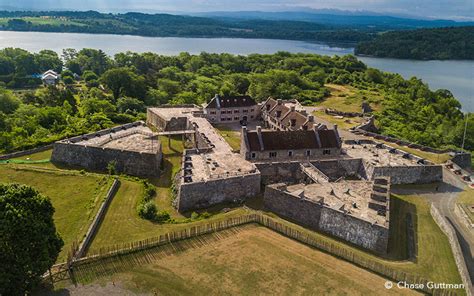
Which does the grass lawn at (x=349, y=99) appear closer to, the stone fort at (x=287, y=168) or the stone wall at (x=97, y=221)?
the stone fort at (x=287, y=168)

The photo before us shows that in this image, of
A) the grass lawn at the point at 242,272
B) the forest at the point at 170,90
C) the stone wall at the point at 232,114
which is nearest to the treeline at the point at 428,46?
the forest at the point at 170,90

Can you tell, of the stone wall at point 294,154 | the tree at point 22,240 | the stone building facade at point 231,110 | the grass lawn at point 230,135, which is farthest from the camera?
the stone building facade at point 231,110

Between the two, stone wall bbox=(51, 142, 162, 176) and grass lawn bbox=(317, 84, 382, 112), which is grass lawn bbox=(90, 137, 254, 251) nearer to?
stone wall bbox=(51, 142, 162, 176)

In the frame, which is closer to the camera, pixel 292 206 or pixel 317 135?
pixel 292 206

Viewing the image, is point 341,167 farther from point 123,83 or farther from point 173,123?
point 123,83

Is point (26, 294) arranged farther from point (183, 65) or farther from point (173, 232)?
point (183, 65)

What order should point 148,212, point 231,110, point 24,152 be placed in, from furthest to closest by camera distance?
point 231,110 < point 24,152 < point 148,212

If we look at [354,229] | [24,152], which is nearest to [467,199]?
[354,229]
